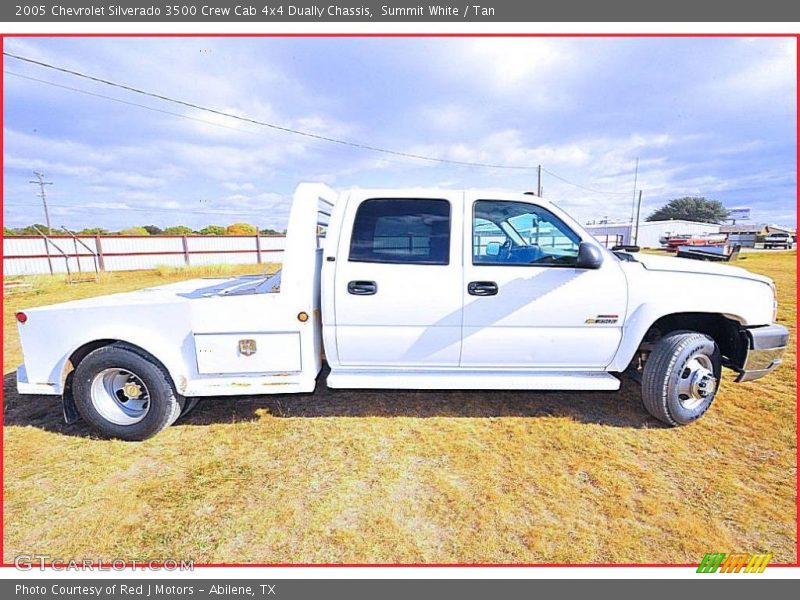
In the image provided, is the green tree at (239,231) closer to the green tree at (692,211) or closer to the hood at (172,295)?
the hood at (172,295)

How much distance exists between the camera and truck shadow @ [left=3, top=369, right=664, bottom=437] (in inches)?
134

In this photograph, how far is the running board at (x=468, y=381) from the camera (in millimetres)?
3043

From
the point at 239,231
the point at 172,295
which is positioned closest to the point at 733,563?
the point at 172,295

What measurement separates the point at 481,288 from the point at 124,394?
10.6 feet

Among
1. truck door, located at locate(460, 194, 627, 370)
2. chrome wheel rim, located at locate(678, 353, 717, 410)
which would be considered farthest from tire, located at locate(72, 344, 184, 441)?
chrome wheel rim, located at locate(678, 353, 717, 410)

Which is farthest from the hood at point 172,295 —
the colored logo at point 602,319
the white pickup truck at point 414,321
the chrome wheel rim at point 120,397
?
Answer: the colored logo at point 602,319

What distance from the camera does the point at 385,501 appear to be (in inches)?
94.4

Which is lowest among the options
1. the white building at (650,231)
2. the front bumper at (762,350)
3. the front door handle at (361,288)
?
the front bumper at (762,350)

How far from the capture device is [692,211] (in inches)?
3142

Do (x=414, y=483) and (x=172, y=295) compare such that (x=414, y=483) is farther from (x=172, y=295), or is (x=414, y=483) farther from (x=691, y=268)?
(x=691, y=268)

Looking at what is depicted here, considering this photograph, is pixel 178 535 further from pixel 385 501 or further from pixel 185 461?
pixel 385 501

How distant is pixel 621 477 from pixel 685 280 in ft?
5.63

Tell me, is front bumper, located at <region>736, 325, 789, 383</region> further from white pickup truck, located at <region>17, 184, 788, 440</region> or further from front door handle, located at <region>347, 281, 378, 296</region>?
front door handle, located at <region>347, 281, 378, 296</region>

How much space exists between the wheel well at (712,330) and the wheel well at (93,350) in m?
4.26
